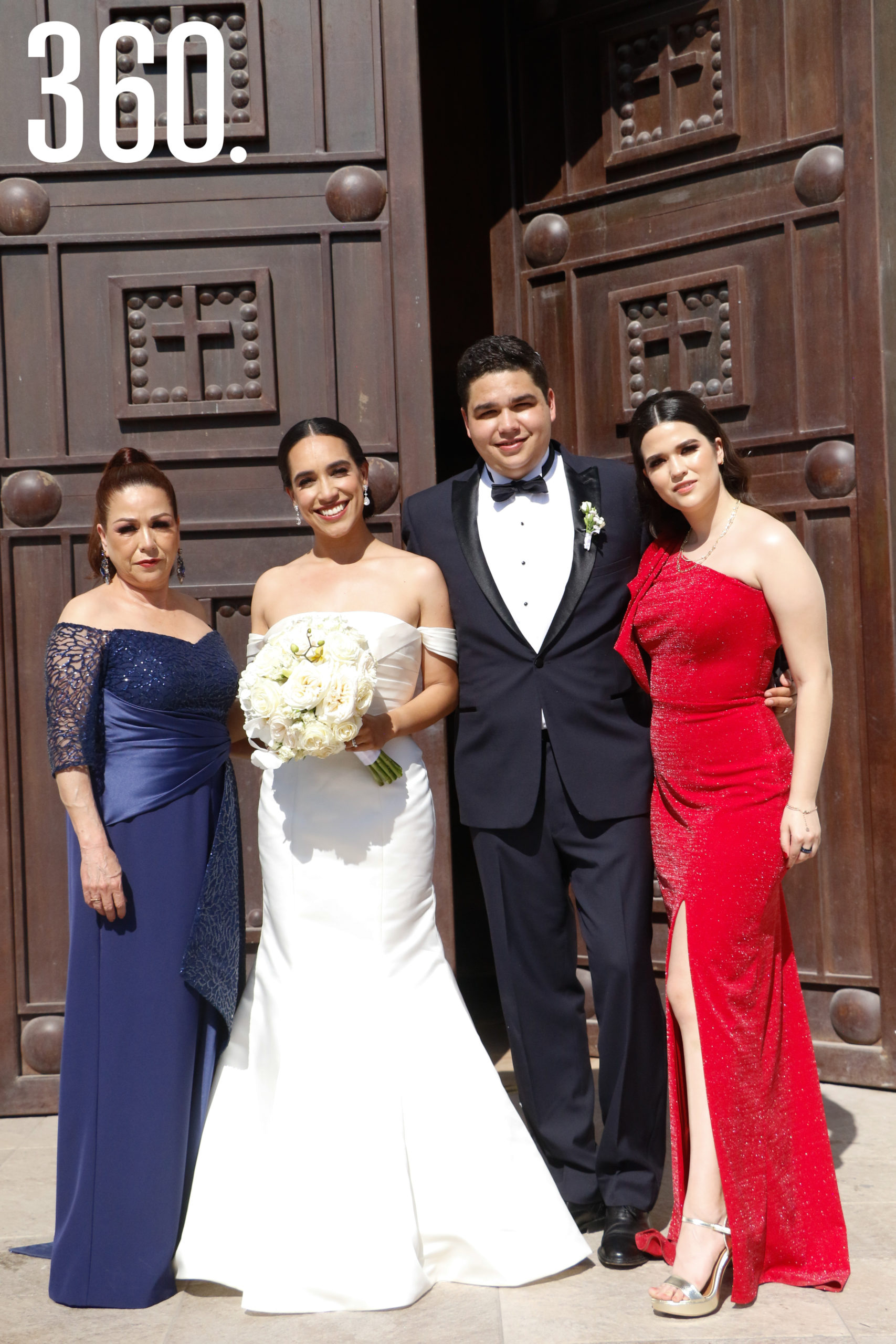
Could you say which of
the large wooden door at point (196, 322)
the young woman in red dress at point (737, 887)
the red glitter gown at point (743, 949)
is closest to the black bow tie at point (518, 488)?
the young woman in red dress at point (737, 887)

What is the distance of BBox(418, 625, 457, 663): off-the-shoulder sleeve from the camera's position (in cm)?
322

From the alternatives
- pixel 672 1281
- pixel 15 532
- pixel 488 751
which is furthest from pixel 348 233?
pixel 672 1281

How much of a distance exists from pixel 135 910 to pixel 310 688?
2.44 feet

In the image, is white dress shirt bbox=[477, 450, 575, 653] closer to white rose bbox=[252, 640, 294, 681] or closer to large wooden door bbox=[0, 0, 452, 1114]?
white rose bbox=[252, 640, 294, 681]

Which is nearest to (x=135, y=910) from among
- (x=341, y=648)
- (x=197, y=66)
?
(x=341, y=648)

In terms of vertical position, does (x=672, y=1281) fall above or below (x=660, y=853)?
below

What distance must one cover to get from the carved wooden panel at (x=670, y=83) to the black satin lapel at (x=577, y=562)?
177 centimetres

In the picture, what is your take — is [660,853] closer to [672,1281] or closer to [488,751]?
[488,751]

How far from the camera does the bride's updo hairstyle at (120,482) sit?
3229 millimetres

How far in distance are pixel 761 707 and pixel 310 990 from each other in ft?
4.17

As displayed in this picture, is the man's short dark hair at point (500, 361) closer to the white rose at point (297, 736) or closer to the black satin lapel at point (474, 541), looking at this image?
the black satin lapel at point (474, 541)

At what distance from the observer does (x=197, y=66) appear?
425 centimetres

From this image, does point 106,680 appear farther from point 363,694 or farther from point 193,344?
point 193,344

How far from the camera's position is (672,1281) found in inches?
110
